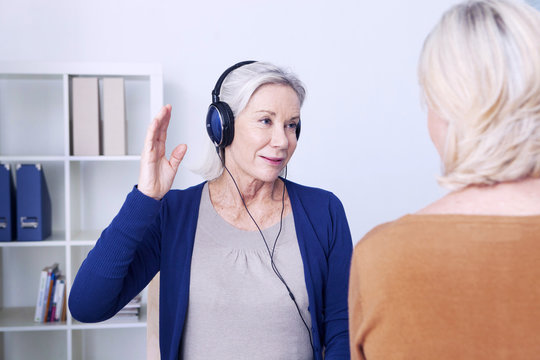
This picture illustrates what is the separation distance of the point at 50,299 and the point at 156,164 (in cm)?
154

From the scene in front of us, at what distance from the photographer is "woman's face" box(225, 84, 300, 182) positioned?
4.87 ft

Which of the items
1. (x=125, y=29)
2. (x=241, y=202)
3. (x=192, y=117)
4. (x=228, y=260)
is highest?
(x=125, y=29)

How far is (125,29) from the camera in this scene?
2709mm

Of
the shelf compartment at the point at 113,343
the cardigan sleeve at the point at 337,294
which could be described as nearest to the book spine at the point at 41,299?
the shelf compartment at the point at 113,343

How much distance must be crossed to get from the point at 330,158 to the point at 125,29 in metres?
1.35

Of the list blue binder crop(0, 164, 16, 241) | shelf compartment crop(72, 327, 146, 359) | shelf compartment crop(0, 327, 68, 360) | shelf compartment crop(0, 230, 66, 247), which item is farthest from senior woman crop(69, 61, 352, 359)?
shelf compartment crop(0, 327, 68, 360)

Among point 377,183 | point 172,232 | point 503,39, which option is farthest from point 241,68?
point 377,183

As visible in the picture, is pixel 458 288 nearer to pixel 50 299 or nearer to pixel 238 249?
pixel 238 249

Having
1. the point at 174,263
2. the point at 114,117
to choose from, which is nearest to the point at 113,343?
the point at 114,117

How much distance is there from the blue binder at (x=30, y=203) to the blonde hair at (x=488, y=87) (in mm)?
2135

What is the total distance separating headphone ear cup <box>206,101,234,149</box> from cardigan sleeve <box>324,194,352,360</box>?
42cm

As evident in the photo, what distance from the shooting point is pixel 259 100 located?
4.86ft

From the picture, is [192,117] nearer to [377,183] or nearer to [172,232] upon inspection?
[377,183]

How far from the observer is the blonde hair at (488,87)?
68 cm
